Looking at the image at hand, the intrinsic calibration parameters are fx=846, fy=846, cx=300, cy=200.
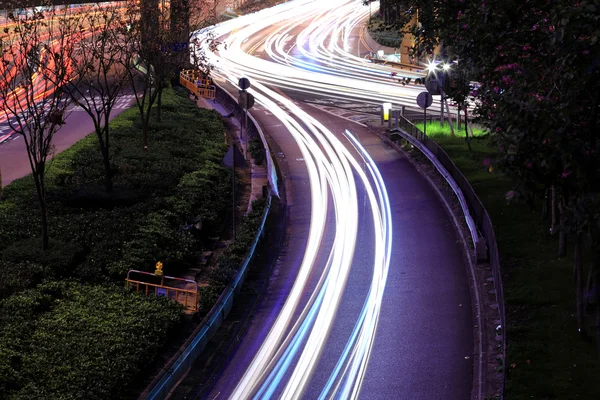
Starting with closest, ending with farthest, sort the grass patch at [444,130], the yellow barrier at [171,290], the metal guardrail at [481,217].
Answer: the metal guardrail at [481,217], the yellow barrier at [171,290], the grass patch at [444,130]

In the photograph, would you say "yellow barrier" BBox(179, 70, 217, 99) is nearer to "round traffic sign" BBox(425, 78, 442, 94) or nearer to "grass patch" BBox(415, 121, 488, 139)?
"grass patch" BBox(415, 121, 488, 139)

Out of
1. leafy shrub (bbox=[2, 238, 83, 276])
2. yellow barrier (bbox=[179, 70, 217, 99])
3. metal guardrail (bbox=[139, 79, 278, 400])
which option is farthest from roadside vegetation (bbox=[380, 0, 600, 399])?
yellow barrier (bbox=[179, 70, 217, 99])

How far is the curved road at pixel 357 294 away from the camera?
14.9 m

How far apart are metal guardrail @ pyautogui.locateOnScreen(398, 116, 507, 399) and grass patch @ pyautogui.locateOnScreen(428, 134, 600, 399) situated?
44 centimetres

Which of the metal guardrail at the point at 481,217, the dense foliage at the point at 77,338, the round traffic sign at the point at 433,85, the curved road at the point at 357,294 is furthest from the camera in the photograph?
the round traffic sign at the point at 433,85

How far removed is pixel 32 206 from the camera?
80.1 ft

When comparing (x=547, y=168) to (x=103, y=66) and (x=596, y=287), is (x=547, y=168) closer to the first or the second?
(x=596, y=287)

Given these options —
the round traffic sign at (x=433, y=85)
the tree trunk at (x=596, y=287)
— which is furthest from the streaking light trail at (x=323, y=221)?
the tree trunk at (x=596, y=287)

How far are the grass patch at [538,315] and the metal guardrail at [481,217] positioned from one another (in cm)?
44

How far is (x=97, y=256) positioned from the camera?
66.7 ft

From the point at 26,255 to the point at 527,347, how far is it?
463 inches

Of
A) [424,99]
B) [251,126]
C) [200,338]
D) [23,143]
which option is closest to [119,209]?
[200,338]

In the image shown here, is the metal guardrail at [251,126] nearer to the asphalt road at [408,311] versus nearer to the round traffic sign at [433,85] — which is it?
the asphalt road at [408,311]

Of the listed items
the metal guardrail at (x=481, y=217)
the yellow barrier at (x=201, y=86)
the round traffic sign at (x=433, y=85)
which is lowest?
the yellow barrier at (x=201, y=86)
